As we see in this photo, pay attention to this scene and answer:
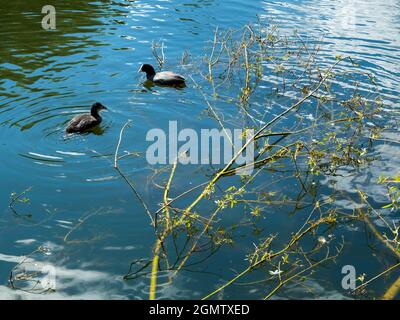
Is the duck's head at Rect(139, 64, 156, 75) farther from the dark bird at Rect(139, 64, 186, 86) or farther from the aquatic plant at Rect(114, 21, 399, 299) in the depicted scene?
the aquatic plant at Rect(114, 21, 399, 299)

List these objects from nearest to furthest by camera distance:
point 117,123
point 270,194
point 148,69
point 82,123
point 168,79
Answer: point 270,194 < point 82,123 < point 117,123 < point 168,79 < point 148,69

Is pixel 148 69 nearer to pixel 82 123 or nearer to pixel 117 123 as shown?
pixel 117 123

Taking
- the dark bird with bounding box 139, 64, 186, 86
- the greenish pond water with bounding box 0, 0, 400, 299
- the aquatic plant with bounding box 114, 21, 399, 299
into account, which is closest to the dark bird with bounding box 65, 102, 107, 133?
the greenish pond water with bounding box 0, 0, 400, 299

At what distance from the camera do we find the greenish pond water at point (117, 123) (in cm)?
668

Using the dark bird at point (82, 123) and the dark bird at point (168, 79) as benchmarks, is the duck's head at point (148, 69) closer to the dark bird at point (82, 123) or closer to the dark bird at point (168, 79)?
the dark bird at point (168, 79)

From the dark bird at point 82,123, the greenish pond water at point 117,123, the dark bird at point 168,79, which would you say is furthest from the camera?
the dark bird at point 168,79

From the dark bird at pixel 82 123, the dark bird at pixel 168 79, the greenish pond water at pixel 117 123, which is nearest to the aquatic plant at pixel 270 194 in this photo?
the greenish pond water at pixel 117 123

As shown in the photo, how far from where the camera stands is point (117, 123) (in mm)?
10375

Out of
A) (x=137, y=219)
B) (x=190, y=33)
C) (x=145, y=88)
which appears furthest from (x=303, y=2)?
(x=137, y=219)

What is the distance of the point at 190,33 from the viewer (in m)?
15.5

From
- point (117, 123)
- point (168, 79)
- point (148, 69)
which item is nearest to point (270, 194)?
point (117, 123)

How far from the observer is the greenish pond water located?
668 cm

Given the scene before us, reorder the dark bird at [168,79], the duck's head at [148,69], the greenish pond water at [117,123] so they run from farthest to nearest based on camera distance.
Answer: the duck's head at [148,69]
the dark bird at [168,79]
the greenish pond water at [117,123]
